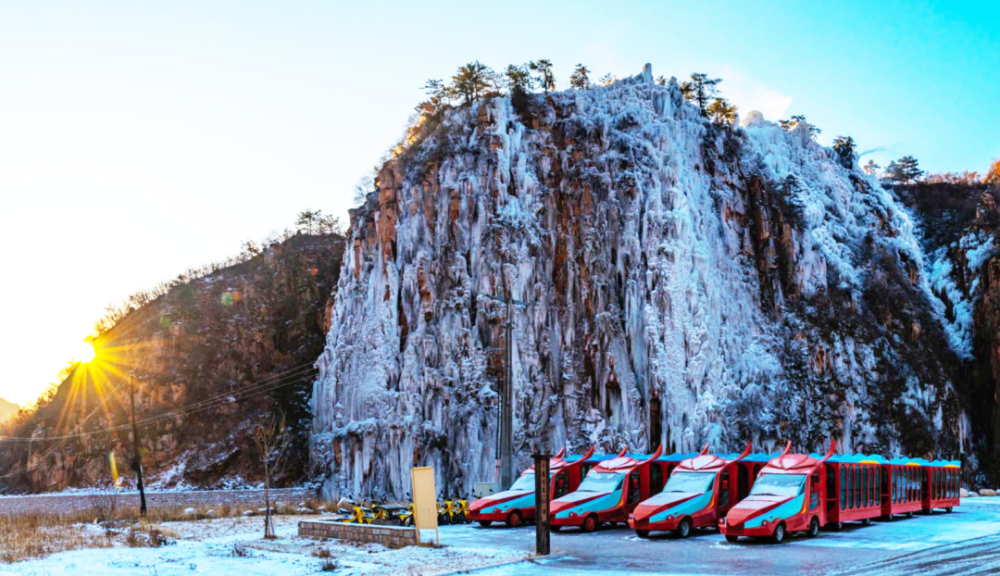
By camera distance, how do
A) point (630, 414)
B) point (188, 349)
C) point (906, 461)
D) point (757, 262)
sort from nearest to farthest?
1. point (906, 461)
2. point (630, 414)
3. point (757, 262)
4. point (188, 349)

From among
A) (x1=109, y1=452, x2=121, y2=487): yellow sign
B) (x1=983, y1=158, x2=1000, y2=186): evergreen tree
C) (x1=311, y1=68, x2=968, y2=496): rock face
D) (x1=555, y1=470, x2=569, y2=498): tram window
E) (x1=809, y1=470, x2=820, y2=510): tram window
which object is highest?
(x1=983, y1=158, x2=1000, y2=186): evergreen tree

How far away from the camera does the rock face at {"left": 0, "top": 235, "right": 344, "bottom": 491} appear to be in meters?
55.4

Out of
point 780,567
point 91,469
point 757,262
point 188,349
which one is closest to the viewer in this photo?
point 780,567

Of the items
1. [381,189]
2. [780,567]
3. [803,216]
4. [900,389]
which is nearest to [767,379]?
[900,389]

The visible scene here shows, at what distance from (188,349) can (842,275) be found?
4226 cm

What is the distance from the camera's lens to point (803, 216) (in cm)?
5019

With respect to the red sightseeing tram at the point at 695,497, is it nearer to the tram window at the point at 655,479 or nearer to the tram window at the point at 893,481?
the tram window at the point at 655,479

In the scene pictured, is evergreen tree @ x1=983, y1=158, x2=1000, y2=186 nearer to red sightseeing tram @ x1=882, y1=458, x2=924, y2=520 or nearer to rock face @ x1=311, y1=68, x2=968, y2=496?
rock face @ x1=311, y1=68, x2=968, y2=496

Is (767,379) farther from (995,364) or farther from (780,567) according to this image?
(780,567)

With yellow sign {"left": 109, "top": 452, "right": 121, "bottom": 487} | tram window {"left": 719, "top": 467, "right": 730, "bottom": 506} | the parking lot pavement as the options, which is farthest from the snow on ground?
yellow sign {"left": 109, "top": 452, "right": 121, "bottom": 487}

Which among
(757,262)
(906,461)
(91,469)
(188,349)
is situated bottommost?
(91,469)

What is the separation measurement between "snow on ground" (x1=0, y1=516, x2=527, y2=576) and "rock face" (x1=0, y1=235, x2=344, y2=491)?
33.8 meters

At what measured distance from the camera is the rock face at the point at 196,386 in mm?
55406

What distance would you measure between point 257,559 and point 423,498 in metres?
3.59
